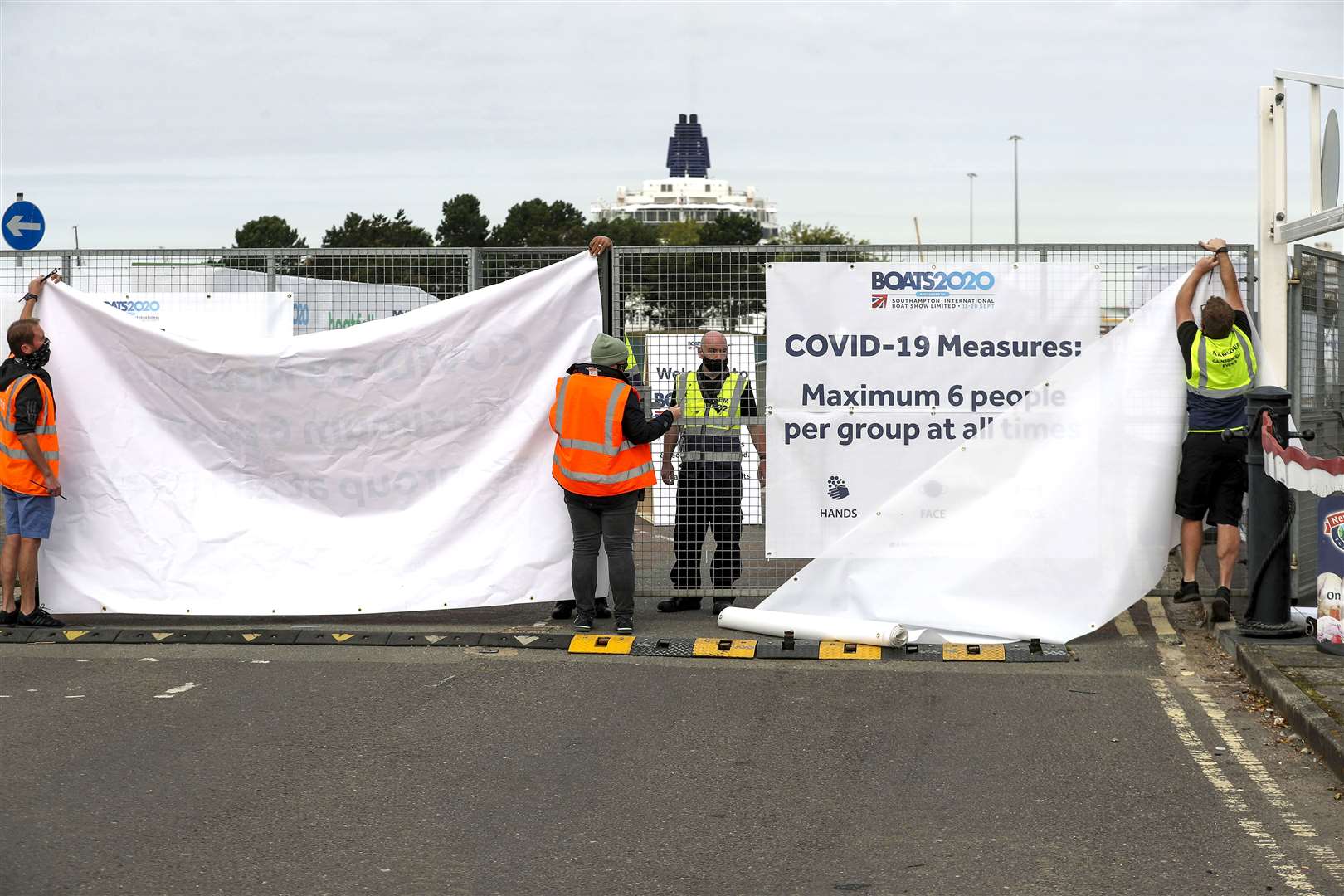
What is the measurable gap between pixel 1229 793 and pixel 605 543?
4.23 meters

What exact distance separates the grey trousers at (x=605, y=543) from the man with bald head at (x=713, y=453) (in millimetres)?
630

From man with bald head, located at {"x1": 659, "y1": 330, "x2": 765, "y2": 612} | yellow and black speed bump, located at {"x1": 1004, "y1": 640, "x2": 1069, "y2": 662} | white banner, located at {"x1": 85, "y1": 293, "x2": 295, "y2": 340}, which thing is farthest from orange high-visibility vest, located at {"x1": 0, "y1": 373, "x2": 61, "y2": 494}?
yellow and black speed bump, located at {"x1": 1004, "y1": 640, "x2": 1069, "y2": 662}

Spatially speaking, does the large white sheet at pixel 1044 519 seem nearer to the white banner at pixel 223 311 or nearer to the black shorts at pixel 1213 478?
the black shorts at pixel 1213 478

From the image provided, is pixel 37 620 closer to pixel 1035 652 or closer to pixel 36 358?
pixel 36 358

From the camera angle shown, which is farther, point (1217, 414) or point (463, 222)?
point (463, 222)

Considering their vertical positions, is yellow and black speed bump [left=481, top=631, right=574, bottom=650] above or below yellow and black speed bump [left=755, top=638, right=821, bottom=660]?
above

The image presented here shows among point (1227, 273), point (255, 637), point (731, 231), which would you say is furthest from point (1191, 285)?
point (731, 231)

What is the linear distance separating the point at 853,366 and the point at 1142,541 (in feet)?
6.76

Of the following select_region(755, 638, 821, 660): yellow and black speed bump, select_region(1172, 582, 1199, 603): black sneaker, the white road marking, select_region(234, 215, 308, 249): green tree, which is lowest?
the white road marking

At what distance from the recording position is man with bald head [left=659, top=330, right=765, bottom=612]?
9.61 metres

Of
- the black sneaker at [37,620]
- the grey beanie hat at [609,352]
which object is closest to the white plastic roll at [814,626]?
the grey beanie hat at [609,352]

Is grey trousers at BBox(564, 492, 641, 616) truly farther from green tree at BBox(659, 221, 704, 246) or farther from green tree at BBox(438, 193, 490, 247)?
green tree at BBox(659, 221, 704, 246)

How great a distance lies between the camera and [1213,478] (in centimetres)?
906

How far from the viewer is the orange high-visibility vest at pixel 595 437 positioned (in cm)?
901
